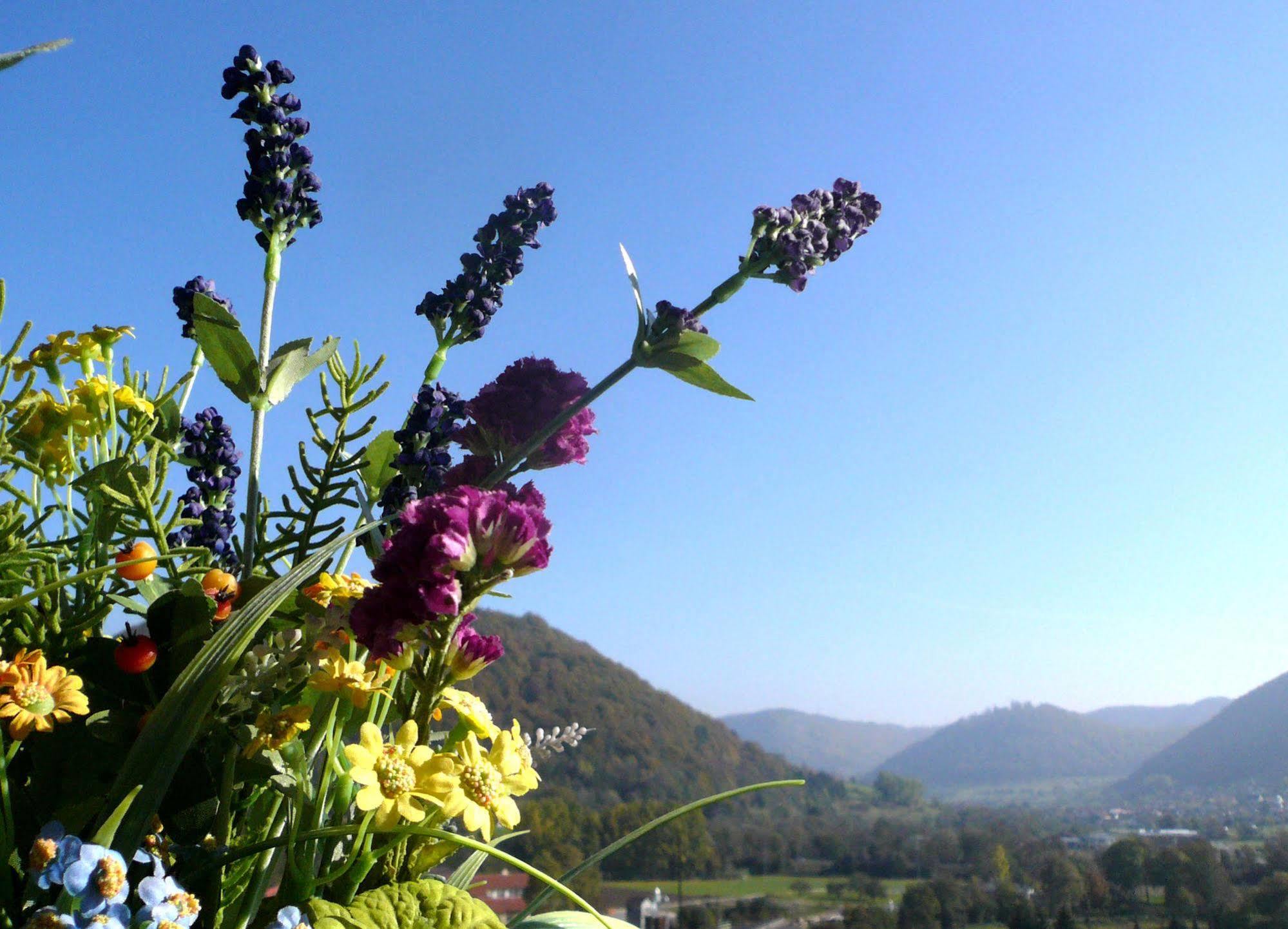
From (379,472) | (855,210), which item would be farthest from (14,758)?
(855,210)

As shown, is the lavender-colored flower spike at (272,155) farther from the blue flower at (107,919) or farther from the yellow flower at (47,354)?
the blue flower at (107,919)

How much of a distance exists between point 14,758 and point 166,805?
3.7 inches

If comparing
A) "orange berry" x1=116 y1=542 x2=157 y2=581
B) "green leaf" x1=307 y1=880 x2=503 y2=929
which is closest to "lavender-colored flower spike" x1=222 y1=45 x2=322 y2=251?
"orange berry" x1=116 y1=542 x2=157 y2=581

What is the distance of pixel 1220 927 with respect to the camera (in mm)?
23594

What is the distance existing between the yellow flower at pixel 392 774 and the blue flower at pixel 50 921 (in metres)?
0.11

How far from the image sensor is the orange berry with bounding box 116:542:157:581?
0.48 meters

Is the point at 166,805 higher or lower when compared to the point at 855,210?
lower

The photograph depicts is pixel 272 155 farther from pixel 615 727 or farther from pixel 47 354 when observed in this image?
pixel 615 727

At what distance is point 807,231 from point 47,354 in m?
0.55

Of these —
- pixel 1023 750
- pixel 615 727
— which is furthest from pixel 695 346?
pixel 1023 750

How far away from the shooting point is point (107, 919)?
1.13 feet

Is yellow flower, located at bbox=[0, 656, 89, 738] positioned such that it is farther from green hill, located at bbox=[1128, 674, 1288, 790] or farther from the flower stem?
green hill, located at bbox=[1128, 674, 1288, 790]

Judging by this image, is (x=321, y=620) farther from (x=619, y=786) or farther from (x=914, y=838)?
(x=914, y=838)

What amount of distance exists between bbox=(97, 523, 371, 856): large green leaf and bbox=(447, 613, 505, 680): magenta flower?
10 centimetres
